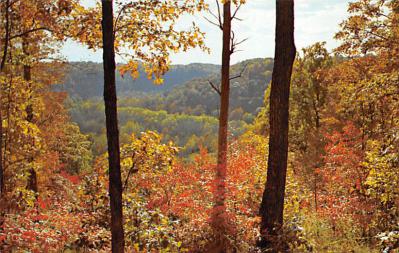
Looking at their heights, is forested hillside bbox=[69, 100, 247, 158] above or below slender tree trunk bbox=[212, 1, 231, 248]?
below

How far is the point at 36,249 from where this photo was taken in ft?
22.8

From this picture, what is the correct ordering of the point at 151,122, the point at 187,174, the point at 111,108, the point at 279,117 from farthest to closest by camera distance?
the point at 151,122, the point at 187,174, the point at 279,117, the point at 111,108

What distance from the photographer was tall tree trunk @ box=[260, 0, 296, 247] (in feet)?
20.5

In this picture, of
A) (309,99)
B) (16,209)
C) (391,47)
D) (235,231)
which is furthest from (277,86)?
(309,99)

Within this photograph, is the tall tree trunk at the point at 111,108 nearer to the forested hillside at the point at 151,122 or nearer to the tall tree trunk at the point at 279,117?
the tall tree trunk at the point at 279,117

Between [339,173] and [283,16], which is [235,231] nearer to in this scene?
[283,16]

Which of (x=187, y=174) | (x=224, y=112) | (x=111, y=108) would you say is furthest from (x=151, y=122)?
(x=111, y=108)

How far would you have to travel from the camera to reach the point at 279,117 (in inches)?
253

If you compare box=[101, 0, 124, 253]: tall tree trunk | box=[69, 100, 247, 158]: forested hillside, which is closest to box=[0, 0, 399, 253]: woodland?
box=[101, 0, 124, 253]: tall tree trunk

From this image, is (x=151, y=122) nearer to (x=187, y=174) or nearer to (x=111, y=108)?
(x=187, y=174)

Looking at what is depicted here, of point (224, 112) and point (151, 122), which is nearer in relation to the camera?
point (224, 112)

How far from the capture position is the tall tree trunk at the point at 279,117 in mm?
6262

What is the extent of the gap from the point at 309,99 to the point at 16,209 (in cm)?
1933

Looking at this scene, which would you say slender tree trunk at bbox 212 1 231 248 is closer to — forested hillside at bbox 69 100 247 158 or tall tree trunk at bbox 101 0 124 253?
tall tree trunk at bbox 101 0 124 253
